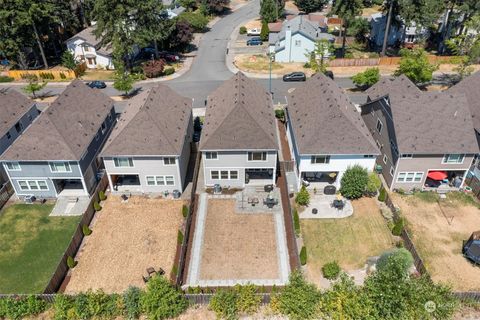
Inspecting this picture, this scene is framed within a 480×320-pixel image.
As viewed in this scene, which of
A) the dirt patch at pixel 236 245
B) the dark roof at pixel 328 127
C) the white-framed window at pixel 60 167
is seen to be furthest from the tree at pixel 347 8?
the white-framed window at pixel 60 167

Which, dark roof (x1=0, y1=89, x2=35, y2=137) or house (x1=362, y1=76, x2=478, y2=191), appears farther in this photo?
dark roof (x1=0, y1=89, x2=35, y2=137)

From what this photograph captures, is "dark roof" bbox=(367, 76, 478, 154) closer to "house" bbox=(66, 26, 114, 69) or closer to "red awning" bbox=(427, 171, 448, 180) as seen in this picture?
"red awning" bbox=(427, 171, 448, 180)

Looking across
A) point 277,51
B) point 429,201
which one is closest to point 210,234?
point 429,201

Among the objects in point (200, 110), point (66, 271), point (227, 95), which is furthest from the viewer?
point (200, 110)

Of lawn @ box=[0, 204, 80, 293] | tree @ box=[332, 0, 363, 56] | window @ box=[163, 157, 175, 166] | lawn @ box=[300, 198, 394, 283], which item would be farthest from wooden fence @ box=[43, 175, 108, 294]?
tree @ box=[332, 0, 363, 56]

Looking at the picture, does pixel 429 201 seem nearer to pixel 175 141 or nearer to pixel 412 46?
pixel 175 141

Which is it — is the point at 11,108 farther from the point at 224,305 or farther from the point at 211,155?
the point at 224,305
